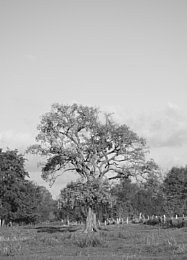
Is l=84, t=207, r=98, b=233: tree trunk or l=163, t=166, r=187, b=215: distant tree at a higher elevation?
l=163, t=166, r=187, b=215: distant tree

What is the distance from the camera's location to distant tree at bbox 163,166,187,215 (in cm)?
10212

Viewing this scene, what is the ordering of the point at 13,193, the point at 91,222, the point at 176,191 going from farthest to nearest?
the point at 176,191 → the point at 13,193 → the point at 91,222

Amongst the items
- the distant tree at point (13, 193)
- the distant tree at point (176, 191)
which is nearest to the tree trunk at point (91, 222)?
the distant tree at point (13, 193)

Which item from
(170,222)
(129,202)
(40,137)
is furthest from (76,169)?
(129,202)

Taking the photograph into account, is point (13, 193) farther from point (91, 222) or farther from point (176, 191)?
point (176, 191)

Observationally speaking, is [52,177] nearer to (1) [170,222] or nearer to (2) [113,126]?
(2) [113,126]

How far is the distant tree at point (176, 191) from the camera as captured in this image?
102 meters

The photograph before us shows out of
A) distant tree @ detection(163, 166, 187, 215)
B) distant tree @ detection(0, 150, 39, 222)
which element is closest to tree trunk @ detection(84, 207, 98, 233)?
distant tree @ detection(0, 150, 39, 222)

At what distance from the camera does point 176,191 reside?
4373 inches

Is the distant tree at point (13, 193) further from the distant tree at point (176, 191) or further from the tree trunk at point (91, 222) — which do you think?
the tree trunk at point (91, 222)

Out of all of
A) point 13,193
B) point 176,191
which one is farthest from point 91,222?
point 176,191

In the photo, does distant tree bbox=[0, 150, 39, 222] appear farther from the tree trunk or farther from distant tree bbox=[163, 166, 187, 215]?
the tree trunk

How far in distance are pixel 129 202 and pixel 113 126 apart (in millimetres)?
72320

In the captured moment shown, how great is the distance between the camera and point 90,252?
2633 cm
